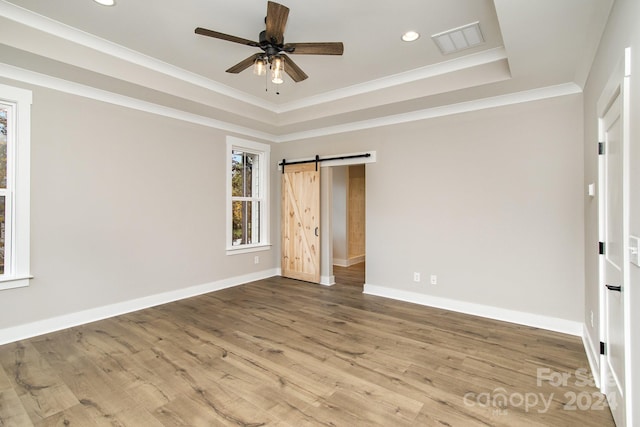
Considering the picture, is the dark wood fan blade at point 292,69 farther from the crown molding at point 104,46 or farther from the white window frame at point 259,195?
the white window frame at point 259,195

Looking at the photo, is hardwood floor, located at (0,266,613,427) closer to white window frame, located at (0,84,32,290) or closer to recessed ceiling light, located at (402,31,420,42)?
white window frame, located at (0,84,32,290)

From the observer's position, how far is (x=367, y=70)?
3732 millimetres

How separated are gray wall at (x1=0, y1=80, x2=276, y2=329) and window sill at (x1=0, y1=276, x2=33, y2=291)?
68 millimetres

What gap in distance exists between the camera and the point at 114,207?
3822 mm

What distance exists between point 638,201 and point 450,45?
91.2 inches

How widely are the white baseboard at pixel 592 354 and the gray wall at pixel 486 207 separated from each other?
354 millimetres

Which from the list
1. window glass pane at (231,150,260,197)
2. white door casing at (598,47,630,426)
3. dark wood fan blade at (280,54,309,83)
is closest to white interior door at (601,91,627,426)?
white door casing at (598,47,630,426)

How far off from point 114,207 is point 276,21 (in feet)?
9.80

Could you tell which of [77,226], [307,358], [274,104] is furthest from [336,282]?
[77,226]

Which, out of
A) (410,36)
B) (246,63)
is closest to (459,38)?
(410,36)

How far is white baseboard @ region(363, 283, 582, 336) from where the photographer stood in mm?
3383

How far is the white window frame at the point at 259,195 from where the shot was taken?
517 cm

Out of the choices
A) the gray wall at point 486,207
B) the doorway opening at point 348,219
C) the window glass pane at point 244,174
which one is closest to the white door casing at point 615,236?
the gray wall at point 486,207

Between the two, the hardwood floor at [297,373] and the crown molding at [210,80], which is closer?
the hardwood floor at [297,373]
